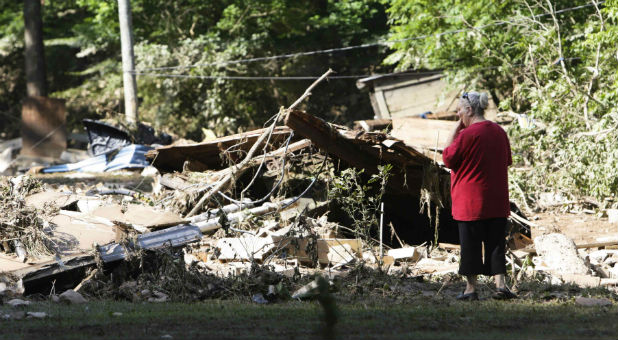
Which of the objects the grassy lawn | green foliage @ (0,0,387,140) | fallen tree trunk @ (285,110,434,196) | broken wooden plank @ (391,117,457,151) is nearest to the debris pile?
fallen tree trunk @ (285,110,434,196)

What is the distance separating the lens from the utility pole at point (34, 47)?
27.5m

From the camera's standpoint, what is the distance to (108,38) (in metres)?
29.2

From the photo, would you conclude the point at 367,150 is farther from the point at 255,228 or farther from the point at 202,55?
the point at 202,55

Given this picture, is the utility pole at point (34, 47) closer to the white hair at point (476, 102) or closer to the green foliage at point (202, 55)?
the green foliage at point (202, 55)

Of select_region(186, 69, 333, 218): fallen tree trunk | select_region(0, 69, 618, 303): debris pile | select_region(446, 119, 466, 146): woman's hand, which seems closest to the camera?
select_region(446, 119, 466, 146): woman's hand

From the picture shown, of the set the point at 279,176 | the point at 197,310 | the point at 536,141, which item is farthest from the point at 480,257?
the point at 536,141

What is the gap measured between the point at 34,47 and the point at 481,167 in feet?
77.6

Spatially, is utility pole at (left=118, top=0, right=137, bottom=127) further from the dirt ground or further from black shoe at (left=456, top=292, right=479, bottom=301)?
black shoe at (left=456, top=292, right=479, bottom=301)

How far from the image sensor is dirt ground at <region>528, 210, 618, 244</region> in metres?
11.7

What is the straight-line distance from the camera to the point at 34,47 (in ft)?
90.2

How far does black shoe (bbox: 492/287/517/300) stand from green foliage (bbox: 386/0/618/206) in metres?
5.86

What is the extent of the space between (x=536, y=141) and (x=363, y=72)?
1733 centimetres

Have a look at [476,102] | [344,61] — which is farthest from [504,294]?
[344,61]

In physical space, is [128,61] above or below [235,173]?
above
